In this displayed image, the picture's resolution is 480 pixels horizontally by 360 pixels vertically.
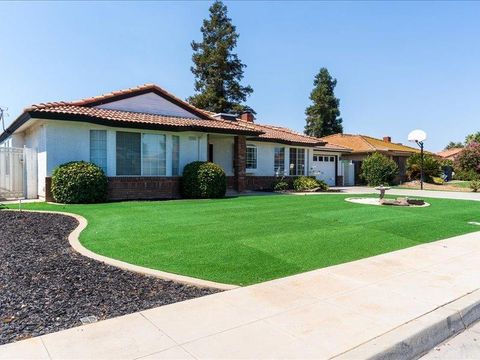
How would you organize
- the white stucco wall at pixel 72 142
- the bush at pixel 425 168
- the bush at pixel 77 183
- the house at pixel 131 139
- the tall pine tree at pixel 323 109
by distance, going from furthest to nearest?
the tall pine tree at pixel 323 109 < the bush at pixel 425 168 < the house at pixel 131 139 < the white stucco wall at pixel 72 142 < the bush at pixel 77 183

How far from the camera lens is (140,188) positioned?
16.6 m

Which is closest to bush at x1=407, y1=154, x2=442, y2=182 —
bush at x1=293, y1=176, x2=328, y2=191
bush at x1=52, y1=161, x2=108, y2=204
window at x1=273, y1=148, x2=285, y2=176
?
bush at x1=293, y1=176, x2=328, y2=191

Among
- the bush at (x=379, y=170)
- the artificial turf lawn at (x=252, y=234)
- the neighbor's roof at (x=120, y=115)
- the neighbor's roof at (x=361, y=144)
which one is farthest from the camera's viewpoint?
the neighbor's roof at (x=361, y=144)

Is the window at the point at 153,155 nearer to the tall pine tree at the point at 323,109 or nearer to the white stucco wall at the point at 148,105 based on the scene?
the white stucco wall at the point at 148,105

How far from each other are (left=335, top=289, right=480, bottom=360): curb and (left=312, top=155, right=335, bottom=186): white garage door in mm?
24528

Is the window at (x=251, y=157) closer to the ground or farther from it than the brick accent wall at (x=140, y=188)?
farther from it

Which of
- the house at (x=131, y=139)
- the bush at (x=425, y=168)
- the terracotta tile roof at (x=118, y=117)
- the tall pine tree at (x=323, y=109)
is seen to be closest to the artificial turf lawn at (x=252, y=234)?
the house at (x=131, y=139)

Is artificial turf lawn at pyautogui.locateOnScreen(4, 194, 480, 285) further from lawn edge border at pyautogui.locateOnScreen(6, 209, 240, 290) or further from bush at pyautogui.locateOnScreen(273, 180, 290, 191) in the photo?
bush at pyautogui.locateOnScreen(273, 180, 290, 191)

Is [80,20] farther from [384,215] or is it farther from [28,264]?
[384,215]

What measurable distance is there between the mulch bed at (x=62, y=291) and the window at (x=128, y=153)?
9.28 m

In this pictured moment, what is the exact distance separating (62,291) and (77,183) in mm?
10157

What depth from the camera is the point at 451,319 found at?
14.0ft

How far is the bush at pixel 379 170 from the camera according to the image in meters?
29.9

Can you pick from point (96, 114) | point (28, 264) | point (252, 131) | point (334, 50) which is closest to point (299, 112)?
point (334, 50)
